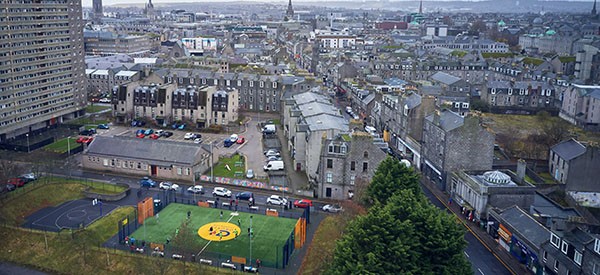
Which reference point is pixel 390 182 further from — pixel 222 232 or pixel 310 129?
pixel 310 129

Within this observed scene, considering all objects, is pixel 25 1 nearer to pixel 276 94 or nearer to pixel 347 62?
pixel 276 94

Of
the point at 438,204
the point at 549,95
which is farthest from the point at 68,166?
the point at 549,95

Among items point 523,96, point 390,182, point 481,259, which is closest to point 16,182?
point 390,182

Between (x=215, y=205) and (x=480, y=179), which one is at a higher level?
(x=480, y=179)

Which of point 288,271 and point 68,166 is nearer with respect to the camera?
point 288,271

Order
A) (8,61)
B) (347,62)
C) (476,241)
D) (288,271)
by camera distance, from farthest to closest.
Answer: (347,62)
(8,61)
(476,241)
(288,271)

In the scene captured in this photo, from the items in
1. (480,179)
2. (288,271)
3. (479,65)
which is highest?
(479,65)
